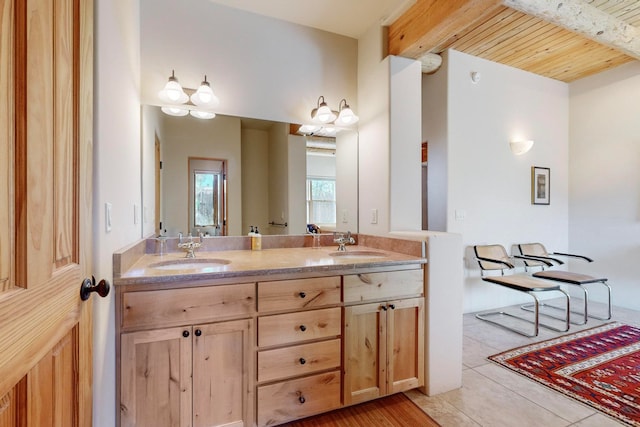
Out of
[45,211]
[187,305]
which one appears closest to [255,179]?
[187,305]

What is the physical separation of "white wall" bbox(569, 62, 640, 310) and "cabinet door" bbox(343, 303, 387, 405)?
372 cm

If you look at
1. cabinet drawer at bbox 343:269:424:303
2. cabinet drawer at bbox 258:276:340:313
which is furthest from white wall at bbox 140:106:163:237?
cabinet drawer at bbox 343:269:424:303

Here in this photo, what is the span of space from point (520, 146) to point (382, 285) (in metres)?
3.05

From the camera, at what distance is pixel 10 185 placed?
0.50 metres

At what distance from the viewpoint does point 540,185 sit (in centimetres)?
389

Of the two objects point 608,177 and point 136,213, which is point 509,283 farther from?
point 136,213

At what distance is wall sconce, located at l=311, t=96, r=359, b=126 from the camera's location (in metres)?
2.40

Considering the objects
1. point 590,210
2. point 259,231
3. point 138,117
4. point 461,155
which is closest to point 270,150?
point 259,231

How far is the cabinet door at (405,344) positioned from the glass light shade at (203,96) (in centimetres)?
180

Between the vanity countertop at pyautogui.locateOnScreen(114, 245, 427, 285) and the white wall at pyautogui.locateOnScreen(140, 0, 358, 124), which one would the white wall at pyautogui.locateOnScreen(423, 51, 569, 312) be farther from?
the vanity countertop at pyautogui.locateOnScreen(114, 245, 427, 285)

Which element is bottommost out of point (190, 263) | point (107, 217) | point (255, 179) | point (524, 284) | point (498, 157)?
point (524, 284)

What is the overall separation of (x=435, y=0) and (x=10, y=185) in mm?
2260

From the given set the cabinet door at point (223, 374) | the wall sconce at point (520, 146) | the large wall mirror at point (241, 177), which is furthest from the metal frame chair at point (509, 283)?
the cabinet door at point (223, 374)

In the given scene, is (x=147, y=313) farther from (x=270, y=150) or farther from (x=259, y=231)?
(x=270, y=150)
